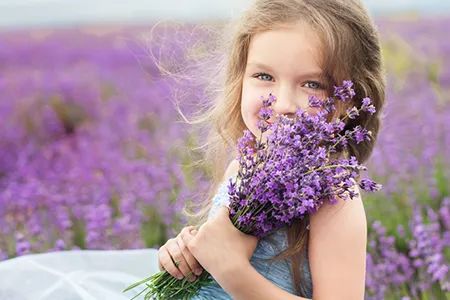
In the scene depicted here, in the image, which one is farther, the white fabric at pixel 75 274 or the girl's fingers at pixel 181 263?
the white fabric at pixel 75 274

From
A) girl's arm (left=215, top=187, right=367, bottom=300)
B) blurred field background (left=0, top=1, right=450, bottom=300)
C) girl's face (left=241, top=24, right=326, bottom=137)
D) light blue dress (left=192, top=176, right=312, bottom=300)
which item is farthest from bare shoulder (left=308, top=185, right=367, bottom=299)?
blurred field background (left=0, top=1, right=450, bottom=300)

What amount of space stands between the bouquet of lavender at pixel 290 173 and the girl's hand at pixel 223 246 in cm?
2

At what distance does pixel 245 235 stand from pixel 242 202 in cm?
11

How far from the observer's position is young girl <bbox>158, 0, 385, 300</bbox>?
198 cm

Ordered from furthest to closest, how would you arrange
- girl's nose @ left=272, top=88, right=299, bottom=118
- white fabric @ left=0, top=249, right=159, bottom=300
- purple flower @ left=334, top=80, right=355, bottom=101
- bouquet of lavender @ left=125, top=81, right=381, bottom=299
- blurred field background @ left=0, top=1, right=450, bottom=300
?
blurred field background @ left=0, top=1, right=450, bottom=300
white fabric @ left=0, top=249, right=159, bottom=300
girl's nose @ left=272, top=88, right=299, bottom=118
purple flower @ left=334, top=80, right=355, bottom=101
bouquet of lavender @ left=125, top=81, right=381, bottom=299

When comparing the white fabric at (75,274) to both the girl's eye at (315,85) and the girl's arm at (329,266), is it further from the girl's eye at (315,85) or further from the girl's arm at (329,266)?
the girl's eye at (315,85)

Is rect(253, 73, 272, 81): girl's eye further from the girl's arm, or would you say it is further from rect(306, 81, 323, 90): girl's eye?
the girl's arm

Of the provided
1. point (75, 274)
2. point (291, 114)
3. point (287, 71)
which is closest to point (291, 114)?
point (291, 114)

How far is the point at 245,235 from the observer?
1976 millimetres

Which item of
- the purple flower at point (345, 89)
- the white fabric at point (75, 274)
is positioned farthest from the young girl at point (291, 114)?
the white fabric at point (75, 274)

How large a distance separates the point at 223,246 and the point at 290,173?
0.26m

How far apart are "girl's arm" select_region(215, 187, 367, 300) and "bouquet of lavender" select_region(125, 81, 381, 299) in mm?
58

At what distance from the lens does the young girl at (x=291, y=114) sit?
1.98 meters

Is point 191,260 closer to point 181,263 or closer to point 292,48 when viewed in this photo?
point 181,263
